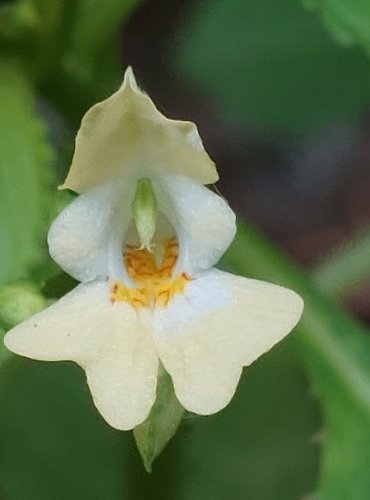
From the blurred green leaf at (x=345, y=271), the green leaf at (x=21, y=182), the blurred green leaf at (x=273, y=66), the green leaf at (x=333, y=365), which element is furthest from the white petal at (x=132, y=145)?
the blurred green leaf at (x=273, y=66)

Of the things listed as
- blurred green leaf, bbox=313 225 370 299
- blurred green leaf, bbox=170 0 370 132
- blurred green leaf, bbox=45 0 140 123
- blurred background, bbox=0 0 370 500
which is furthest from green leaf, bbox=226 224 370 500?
A: blurred green leaf, bbox=170 0 370 132

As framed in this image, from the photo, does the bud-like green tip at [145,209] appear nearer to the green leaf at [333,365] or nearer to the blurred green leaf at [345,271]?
the green leaf at [333,365]

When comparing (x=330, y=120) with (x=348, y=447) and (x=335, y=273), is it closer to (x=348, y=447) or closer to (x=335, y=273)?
(x=335, y=273)

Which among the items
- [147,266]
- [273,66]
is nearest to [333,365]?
[147,266]

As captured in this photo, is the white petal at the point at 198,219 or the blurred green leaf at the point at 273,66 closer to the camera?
the white petal at the point at 198,219

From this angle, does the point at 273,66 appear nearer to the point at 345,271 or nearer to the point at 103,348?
the point at 345,271

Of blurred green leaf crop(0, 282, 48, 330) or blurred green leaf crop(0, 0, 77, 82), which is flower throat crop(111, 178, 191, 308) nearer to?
blurred green leaf crop(0, 282, 48, 330)
